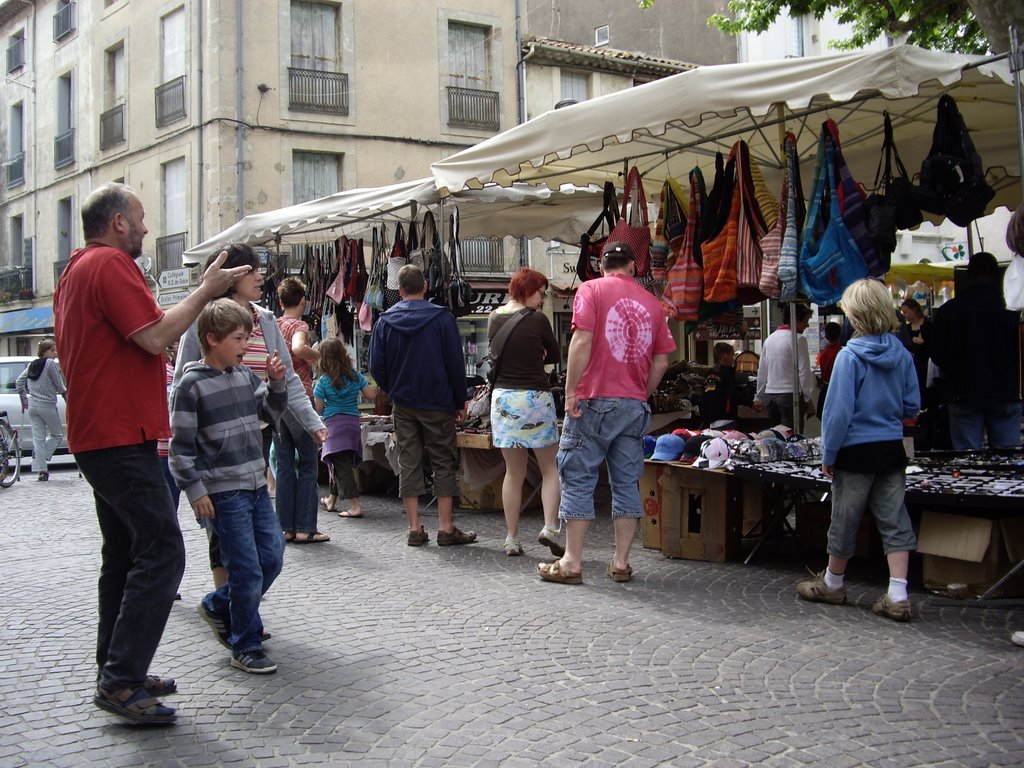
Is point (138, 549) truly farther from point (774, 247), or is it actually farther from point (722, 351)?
point (722, 351)

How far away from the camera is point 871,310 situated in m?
5.25

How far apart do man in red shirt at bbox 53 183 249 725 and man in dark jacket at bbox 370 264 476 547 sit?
11.5 feet

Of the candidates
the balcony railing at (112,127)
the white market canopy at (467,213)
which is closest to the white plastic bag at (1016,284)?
the white market canopy at (467,213)

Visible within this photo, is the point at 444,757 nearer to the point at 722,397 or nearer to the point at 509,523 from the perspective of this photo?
the point at 509,523

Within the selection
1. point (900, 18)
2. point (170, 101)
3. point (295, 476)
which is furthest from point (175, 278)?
point (295, 476)

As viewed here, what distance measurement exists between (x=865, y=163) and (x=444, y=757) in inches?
282

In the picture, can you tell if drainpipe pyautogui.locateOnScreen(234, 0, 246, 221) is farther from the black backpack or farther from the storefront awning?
the black backpack

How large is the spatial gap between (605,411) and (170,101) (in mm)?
22279

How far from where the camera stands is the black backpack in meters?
6.02

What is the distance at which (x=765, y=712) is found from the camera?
386 centimetres

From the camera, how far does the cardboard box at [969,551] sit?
5430 mm

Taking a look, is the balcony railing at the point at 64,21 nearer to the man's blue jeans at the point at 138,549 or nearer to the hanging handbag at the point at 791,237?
the hanging handbag at the point at 791,237

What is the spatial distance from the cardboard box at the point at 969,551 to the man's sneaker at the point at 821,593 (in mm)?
579

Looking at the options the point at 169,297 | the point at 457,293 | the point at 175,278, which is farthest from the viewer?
the point at 169,297
